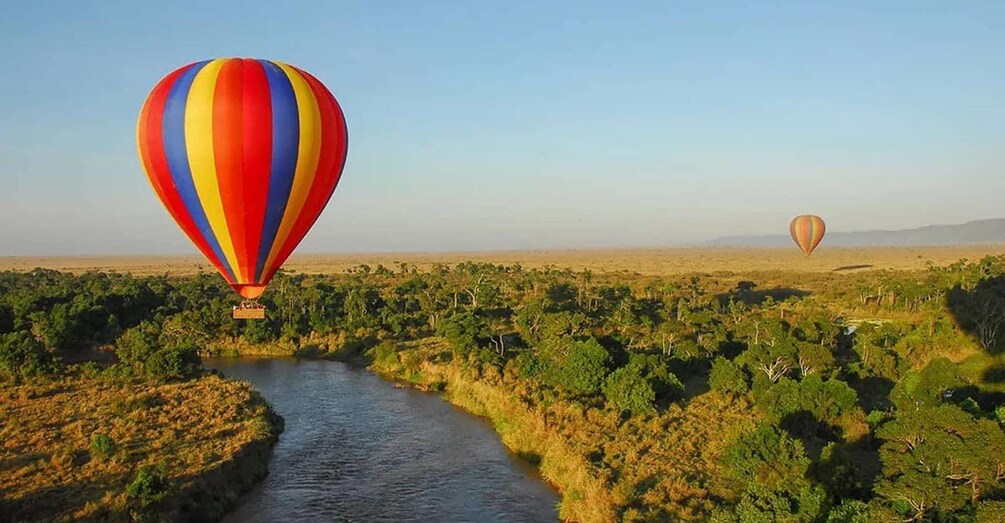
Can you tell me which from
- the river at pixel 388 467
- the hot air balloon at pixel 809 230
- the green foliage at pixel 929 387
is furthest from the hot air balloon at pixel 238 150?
the hot air balloon at pixel 809 230

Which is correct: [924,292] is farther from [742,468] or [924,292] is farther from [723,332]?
[742,468]

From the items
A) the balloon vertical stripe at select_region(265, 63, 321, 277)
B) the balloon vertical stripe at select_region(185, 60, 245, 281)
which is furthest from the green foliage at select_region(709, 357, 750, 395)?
the balloon vertical stripe at select_region(185, 60, 245, 281)

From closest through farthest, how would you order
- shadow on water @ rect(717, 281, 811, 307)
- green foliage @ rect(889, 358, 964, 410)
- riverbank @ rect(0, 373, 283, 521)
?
riverbank @ rect(0, 373, 283, 521), green foliage @ rect(889, 358, 964, 410), shadow on water @ rect(717, 281, 811, 307)

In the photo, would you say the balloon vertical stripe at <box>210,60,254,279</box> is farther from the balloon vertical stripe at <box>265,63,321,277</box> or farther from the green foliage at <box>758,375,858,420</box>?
the green foliage at <box>758,375,858,420</box>

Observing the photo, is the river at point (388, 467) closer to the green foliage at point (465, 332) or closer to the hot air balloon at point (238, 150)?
the green foliage at point (465, 332)

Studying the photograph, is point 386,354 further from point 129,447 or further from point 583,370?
point 129,447

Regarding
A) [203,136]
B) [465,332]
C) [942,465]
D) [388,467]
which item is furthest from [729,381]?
[203,136]

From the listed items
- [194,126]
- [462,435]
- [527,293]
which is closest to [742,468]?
[462,435]
